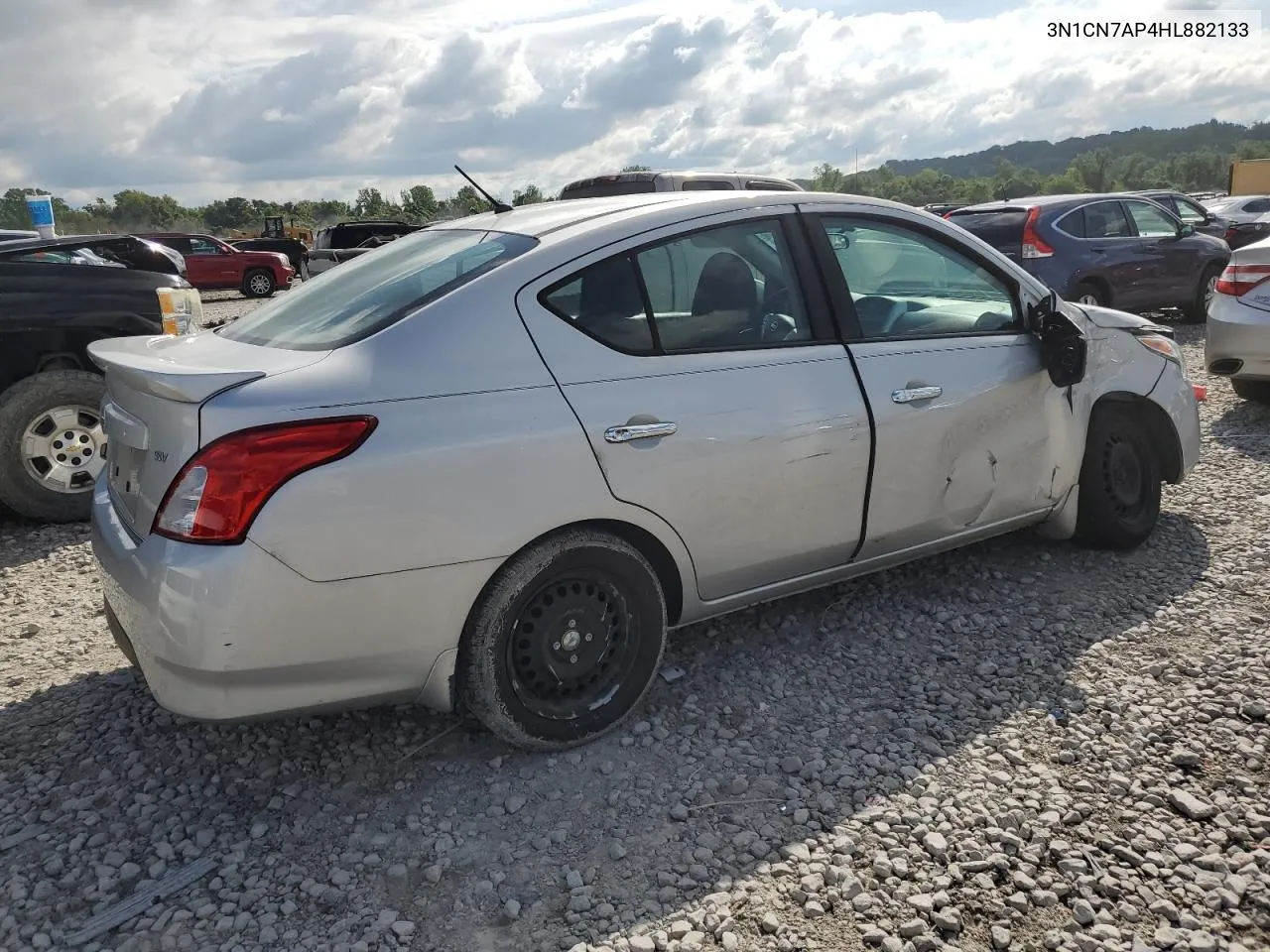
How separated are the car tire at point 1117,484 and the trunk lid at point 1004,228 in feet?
20.9

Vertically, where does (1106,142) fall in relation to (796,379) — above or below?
above

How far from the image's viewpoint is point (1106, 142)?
379 feet

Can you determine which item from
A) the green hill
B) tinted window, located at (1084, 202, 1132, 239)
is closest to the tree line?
the green hill

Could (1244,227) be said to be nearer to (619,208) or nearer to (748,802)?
(619,208)

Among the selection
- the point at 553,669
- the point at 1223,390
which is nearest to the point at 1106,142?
the point at 1223,390

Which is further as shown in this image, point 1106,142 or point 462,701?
point 1106,142

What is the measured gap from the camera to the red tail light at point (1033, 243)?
33.9ft

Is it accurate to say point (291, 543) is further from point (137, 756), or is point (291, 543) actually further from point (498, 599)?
point (137, 756)

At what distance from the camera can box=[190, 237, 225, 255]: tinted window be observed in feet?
77.6

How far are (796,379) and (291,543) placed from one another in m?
1.70

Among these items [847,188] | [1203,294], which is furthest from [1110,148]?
[1203,294]

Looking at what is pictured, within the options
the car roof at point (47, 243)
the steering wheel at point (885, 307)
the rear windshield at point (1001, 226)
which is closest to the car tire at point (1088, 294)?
the rear windshield at point (1001, 226)

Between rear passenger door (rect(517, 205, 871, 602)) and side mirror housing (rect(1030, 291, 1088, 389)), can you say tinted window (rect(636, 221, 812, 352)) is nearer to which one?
rear passenger door (rect(517, 205, 871, 602))

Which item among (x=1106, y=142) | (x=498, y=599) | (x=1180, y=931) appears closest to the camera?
(x=1180, y=931)
